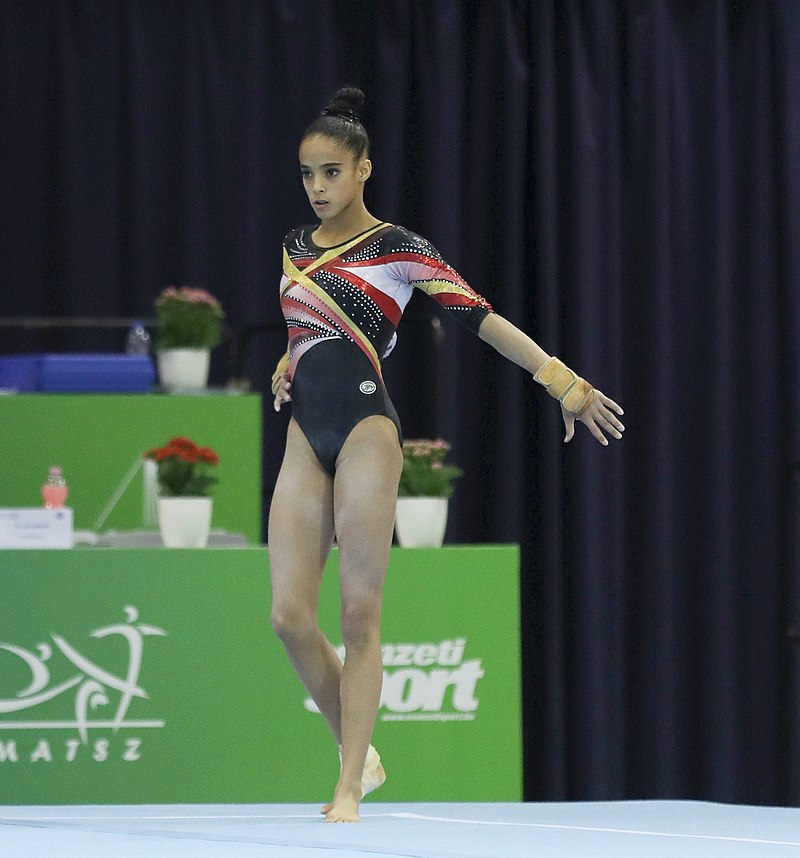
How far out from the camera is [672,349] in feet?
20.7

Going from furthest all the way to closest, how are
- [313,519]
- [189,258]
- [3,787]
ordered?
[189,258] < [3,787] < [313,519]

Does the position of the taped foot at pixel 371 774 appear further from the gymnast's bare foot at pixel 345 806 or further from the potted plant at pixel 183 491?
the potted plant at pixel 183 491

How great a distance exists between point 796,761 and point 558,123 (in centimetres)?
273

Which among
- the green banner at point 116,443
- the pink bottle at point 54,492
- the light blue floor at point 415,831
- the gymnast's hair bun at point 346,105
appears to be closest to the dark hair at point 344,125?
the gymnast's hair bun at point 346,105

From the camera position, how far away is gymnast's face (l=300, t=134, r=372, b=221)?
9.95 feet

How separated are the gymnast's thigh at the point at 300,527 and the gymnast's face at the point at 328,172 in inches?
18.3

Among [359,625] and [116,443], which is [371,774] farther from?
[116,443]

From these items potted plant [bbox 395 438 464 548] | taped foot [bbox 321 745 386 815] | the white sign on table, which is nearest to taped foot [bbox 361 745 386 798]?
taped foot [bbox 321 745 386 815]

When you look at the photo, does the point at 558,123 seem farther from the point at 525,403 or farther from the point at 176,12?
the point at 176,12

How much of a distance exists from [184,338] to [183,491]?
719 millimetres

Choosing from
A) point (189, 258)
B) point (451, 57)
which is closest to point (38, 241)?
point (189, 258)

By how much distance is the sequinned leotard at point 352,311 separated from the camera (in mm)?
3020

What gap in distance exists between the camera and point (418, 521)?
4500 millimetres

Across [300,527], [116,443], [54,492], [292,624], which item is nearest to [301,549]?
[300,527]
